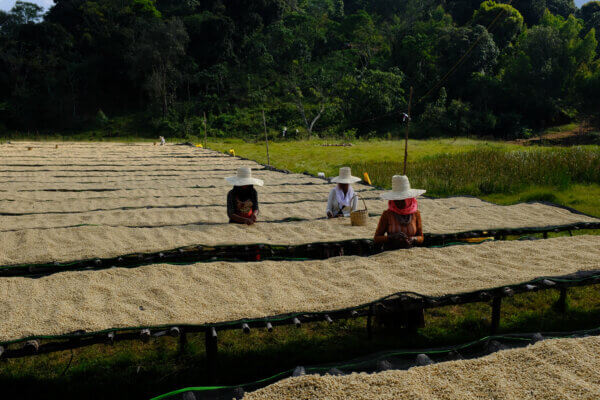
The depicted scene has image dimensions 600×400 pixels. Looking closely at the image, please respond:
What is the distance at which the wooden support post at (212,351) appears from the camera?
282 cm

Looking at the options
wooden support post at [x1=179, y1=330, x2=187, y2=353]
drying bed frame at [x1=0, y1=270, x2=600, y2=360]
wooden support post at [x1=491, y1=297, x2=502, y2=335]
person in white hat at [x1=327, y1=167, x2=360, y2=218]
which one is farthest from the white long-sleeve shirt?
wooden support post at [x1=179, y1=330, x2=187, y2=353]

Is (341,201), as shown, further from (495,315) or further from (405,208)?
(495,315)

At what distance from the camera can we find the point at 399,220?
443 cm

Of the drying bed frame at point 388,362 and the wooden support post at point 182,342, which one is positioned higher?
the drying bed frame at point 388,362

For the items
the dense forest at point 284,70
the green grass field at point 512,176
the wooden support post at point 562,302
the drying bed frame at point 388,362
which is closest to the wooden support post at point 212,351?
the drying bed frame at point 388,362

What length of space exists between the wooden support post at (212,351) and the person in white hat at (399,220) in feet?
7.01

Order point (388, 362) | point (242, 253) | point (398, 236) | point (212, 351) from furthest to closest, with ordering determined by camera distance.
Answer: point (242, 253) → point (398, 236) → point (212, 351) → point (388, 362)

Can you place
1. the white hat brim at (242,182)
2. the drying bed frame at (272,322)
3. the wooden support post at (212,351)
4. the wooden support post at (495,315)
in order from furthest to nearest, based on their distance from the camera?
the white hat brim at (242,182) < the wooden support post at (495,315) < the wooden support post at (212,351) < the drying bed frame at (272,322)

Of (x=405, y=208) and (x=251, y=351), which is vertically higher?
(x=405, y=208)

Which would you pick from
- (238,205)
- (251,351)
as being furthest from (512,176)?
(251,351)

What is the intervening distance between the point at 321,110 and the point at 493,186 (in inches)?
984

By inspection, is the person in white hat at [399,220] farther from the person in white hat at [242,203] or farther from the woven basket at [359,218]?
the person in white hat at [242,203]

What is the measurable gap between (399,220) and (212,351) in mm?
2358

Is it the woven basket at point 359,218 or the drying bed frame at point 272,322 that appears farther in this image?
the woven basket at point 359,218
